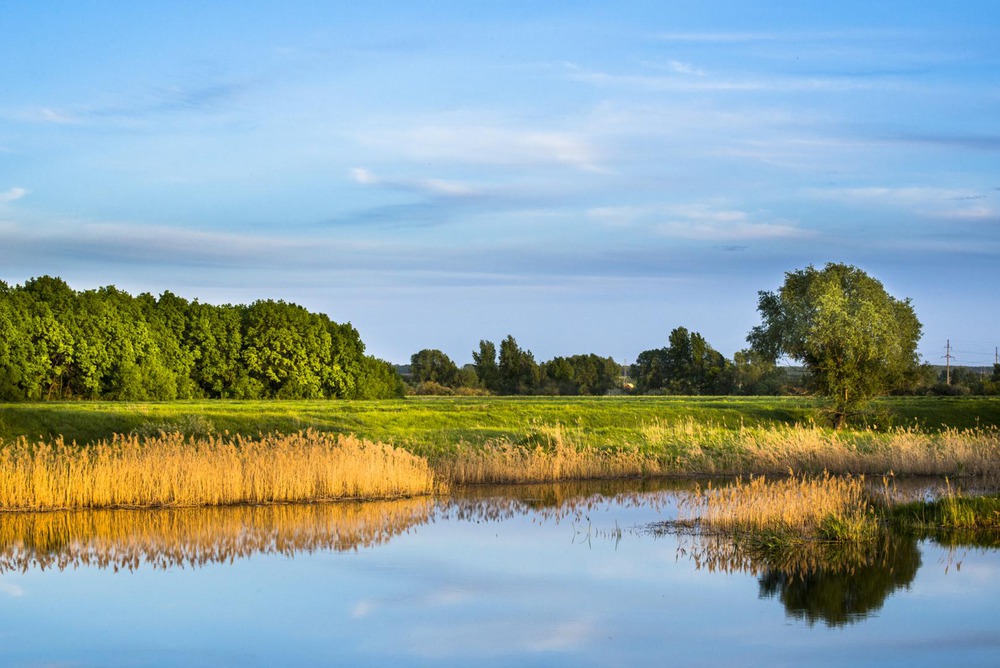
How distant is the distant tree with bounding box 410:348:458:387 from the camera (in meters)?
111

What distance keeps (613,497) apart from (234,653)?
50.0 feet

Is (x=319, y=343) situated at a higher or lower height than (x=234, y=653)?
higher

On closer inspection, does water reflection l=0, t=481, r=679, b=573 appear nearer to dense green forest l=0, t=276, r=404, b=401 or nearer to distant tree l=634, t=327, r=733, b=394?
dense green forest l=0, t=276, r=404, b=401

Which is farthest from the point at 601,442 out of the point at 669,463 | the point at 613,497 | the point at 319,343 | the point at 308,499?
the point at 319,343

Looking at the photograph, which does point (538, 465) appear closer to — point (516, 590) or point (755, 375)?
point (516, 590)

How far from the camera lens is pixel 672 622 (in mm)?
14664

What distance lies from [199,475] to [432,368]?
88.2 metres

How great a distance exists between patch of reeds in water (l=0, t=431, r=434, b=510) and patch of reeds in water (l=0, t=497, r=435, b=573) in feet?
1.12

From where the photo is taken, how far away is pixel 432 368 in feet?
368

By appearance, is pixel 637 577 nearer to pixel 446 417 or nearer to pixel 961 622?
pixel 961 622

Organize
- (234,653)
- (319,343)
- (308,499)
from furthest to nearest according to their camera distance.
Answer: (319,343) → (308,499) → (234,653)

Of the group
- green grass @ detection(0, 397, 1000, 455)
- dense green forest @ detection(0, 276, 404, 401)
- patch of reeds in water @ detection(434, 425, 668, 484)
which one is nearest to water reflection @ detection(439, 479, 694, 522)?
patch of reeds in water @ detection(434, 425, 668, 484)

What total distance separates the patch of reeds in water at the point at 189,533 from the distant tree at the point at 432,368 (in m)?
85.7

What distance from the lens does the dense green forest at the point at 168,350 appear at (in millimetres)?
66625
